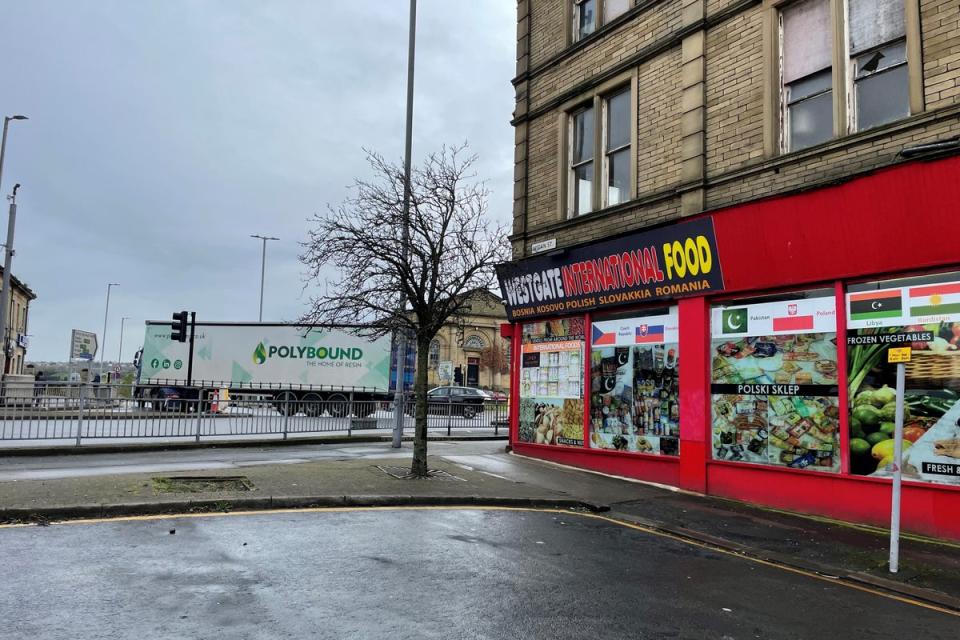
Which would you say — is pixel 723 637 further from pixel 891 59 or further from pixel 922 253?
pixel 891 59

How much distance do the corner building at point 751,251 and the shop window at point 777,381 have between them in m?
0.03

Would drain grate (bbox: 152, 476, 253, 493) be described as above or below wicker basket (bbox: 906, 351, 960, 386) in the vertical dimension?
below

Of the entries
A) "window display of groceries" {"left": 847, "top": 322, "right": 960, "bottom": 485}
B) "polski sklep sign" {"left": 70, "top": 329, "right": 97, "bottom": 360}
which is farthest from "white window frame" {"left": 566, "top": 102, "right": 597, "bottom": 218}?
"polski sklep sign" {"left": 70, "top": 329, "right": 97, "bottom": 360}

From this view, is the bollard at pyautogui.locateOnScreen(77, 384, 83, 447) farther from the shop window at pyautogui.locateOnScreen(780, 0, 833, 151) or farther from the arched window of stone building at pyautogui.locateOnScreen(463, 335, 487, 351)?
the arched window of stone building at pyautogui.locateOnScreen(463, 335, 487, 351)

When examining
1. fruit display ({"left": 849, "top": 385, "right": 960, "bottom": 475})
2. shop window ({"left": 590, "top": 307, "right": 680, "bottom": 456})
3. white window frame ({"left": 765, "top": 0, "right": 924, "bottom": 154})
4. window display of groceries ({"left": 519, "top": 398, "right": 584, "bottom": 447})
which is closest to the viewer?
fruit display ({"left": 849, "top": 385, "right": 960, "bottom": 475})

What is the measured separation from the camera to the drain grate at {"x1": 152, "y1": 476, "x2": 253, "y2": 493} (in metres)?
8.56

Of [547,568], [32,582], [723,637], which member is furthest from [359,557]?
[723,637]

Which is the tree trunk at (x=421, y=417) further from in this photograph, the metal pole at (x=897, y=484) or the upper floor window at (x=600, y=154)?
the metal pole at (x=897, y=484)

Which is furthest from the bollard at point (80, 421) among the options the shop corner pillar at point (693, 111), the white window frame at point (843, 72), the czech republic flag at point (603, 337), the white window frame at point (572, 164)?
the white window frame at point (843, 72)

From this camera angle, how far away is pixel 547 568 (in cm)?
594

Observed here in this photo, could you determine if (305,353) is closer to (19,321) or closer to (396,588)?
(396,588)

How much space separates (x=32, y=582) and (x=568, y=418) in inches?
383

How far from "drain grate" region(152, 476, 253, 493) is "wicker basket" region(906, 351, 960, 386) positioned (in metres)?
8.53

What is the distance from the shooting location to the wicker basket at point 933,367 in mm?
7637
